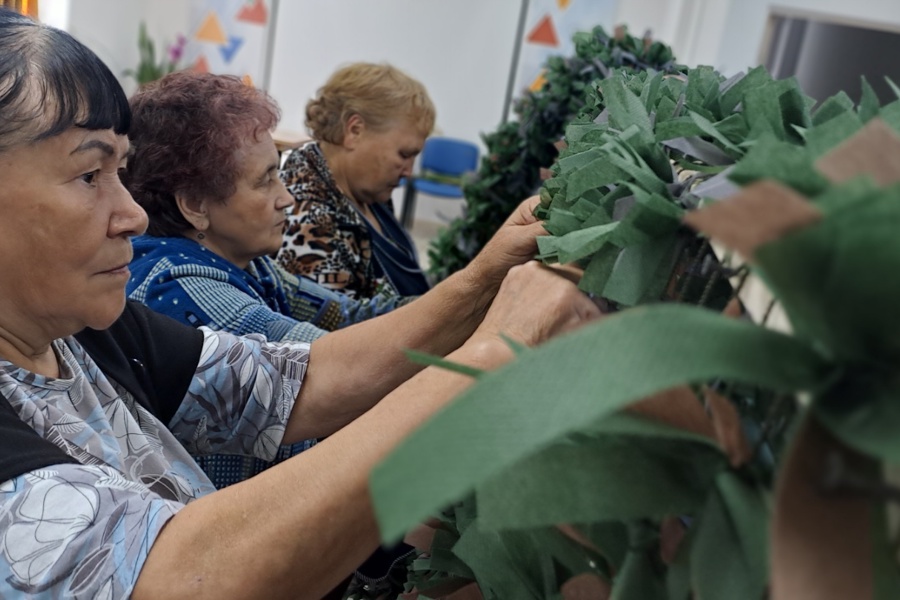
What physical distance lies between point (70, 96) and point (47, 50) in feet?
0.17

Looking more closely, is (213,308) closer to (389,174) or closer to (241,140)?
(241,140)

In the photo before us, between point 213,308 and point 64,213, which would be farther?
point 213,308

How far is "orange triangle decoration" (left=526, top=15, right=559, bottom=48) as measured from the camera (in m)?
6.06

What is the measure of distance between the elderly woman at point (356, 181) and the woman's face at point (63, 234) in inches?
47.7

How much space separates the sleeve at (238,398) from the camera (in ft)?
3.70

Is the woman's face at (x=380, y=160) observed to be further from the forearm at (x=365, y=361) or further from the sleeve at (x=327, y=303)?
the forearm at (x=365, y=361)

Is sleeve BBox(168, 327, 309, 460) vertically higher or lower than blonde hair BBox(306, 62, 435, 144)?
lower

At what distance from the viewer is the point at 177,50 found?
606cm

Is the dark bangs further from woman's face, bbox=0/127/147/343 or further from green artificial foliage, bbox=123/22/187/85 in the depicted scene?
green artificial foliage, bbox=123/22/187/85

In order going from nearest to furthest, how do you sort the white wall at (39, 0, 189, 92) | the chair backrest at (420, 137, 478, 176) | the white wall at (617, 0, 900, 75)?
1. the white wall at (617, 0, 900, 75)
2. the white wall at (39, 0, 189, 92)
3. the chair backrest at (420, 137, 478, 176)

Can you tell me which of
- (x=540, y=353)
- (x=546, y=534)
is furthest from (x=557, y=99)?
(x=540, y=353)

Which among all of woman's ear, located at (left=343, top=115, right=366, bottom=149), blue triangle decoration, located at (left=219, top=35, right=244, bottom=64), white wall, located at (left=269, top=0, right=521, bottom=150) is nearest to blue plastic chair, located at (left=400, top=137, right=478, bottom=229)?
white wall, located at (left=269, top=0, right=521, bottom=150)

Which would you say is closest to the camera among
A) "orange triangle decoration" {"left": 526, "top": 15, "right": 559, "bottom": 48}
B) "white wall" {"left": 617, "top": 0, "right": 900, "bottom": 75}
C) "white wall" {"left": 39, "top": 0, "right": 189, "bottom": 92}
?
"white wall" {"left": 617, "top": 0, "right": 900, "bottom": 75}

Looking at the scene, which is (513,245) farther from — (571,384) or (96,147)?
(571,384)
